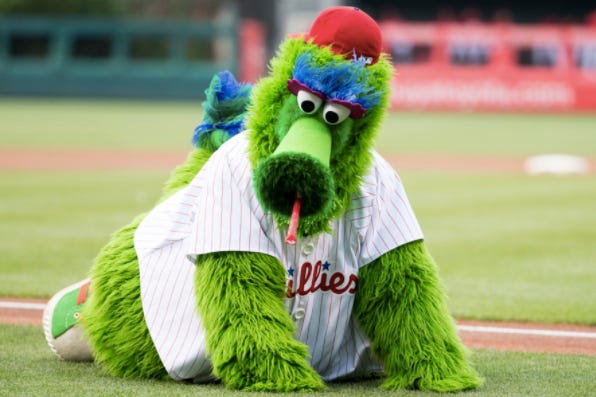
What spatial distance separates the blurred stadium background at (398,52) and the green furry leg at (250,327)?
82.5 feet

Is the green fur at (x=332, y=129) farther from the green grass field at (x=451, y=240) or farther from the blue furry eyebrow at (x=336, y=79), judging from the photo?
the green grass field at (x=451, y=240)

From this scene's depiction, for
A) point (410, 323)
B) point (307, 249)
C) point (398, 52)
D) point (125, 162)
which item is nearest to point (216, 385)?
point (307, 249)

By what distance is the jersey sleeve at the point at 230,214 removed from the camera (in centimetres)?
396

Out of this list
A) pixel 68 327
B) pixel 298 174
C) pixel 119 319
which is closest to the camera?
pixel 298 174

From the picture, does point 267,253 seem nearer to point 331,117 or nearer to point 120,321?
point 331,117

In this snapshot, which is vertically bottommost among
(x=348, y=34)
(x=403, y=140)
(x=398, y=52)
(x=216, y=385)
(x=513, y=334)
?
(x=216, y=385)

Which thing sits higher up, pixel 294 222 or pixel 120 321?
pixel 294 222

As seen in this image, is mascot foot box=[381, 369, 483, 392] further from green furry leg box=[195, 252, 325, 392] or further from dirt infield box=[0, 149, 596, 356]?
dirt infield box=[0, 149, 596, 356]

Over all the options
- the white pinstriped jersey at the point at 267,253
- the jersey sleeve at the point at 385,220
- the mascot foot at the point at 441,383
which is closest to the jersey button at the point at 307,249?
the white pinstriped jersey at the point at 267,253

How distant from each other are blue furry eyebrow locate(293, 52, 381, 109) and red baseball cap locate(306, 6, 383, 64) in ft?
0.32

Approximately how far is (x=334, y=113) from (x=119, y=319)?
1.20 metres

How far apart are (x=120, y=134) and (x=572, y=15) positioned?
17389mm

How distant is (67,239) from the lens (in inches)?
344

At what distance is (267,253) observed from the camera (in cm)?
398
